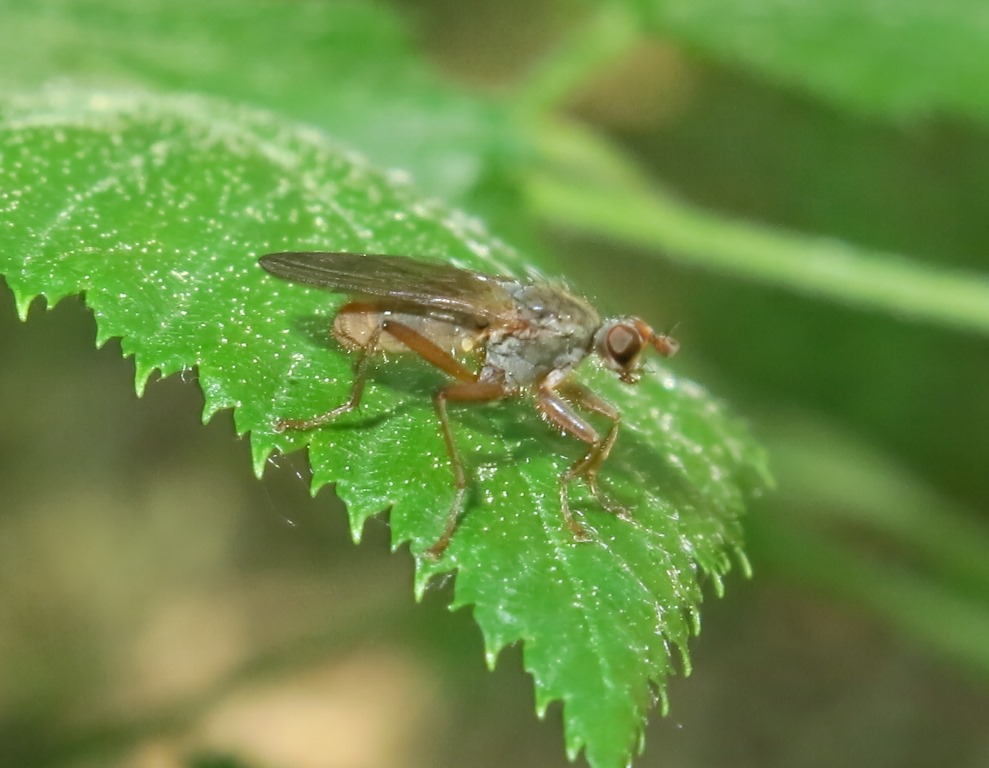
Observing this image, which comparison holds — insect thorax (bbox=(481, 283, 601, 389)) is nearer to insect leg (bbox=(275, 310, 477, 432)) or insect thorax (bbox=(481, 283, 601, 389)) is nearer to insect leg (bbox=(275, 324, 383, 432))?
insect leg (bbox=(275, 310, 477, 432))

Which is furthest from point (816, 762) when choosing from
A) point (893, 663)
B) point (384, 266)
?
point (384, 266)

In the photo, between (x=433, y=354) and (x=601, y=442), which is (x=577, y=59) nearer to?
(x=433, y=354)

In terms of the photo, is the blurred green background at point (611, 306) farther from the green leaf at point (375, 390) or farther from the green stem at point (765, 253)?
the green leaf at point (375, 390)

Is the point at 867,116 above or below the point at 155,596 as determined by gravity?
above

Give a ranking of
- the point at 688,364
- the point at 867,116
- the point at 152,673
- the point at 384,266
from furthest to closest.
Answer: the point at 152,673 < the point at 688,364 < the point at 867,116 < the point at 384,266

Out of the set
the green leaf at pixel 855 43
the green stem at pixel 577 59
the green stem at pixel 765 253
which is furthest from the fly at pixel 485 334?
the green leaf at pixel 855 43

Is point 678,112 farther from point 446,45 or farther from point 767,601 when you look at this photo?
point 767,601

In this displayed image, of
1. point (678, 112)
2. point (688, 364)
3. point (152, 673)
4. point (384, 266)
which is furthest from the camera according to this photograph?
point (678, 112)

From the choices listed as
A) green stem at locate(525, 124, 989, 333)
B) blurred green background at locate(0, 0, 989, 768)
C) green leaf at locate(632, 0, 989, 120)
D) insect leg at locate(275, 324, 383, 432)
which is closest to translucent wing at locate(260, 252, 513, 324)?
insect leg at locate(275, 324, 383, 432)
